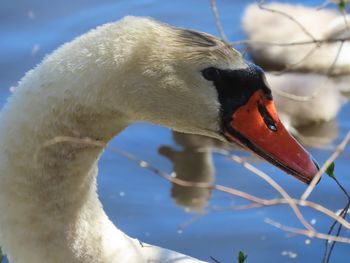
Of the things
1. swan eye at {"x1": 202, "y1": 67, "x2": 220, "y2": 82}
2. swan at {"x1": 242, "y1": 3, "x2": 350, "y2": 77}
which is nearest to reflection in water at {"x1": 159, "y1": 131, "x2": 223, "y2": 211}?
swan at {"x1": 242, "y1": 3, "x2": 350, "y2": 77}

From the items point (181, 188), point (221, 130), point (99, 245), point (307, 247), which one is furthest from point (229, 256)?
point (221, 130)

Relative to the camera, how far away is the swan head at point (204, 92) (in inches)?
97.9

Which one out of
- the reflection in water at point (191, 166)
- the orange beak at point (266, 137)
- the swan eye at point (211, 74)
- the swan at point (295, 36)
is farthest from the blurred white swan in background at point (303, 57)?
the swan eye at point (211, 74)

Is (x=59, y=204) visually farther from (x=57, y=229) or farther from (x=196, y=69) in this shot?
(x=196, y=69)

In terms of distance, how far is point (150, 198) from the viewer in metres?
4.59

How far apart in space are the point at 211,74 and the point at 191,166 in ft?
7.93

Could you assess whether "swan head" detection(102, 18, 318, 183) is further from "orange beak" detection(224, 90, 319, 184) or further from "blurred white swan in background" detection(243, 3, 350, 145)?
"blurred white swan in background" detection(243, 3, 350, 145)

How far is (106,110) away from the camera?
8.21ft

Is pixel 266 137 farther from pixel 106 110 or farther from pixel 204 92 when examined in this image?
pixel 106 110

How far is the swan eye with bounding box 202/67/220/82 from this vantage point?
2502mm

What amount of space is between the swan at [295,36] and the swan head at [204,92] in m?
2.81

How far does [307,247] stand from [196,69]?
1.89m

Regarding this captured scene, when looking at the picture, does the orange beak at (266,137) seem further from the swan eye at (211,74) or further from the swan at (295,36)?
the swan at (295,36)

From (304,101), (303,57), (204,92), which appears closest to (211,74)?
(204,92)
